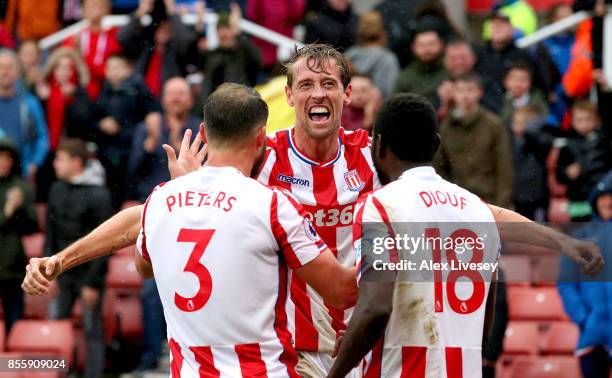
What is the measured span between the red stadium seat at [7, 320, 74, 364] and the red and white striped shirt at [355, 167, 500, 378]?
5.52 metres

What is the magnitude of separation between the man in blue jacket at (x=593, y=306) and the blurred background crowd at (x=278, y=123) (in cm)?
2

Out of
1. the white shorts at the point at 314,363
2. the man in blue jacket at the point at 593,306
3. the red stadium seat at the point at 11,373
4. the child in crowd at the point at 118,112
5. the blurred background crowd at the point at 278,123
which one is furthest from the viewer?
the child in crowd at the point at 118,112

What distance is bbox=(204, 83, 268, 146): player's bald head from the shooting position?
5535mm

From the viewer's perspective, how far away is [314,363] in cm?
668

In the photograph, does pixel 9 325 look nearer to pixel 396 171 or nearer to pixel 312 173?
pixel 312 173

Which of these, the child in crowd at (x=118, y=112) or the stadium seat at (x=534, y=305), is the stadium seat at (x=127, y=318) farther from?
the stadium seat at (x=534, y=305)

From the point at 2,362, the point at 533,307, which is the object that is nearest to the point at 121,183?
the point at 2,362

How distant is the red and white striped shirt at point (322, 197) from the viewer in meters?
6.71

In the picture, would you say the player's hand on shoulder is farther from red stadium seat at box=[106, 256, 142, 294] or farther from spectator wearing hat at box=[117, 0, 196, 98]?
spectator wearing hat at box=[117, 0, 196, 98]

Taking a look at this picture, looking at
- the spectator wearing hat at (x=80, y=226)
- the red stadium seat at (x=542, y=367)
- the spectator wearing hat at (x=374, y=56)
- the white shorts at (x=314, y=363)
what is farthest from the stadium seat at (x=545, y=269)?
the white shorts at (x=314, y=363)

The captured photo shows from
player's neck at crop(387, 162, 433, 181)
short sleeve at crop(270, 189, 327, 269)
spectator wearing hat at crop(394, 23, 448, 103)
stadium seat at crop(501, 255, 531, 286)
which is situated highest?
spectator wearing hat at crop(394, 23, 448, 103)

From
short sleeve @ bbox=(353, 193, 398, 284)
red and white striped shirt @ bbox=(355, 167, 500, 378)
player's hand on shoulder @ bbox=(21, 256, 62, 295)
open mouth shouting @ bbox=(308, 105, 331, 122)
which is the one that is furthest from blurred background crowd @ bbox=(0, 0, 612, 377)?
player's hand on shoulder @ bbox=(21, 256, 62, 295)

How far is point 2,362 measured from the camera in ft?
30.7

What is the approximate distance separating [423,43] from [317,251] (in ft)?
20.5
